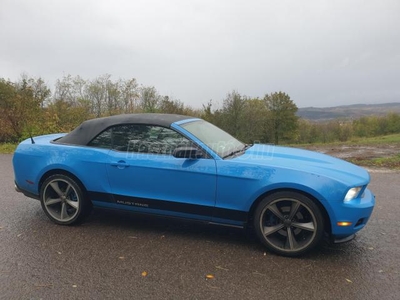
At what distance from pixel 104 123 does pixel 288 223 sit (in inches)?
103

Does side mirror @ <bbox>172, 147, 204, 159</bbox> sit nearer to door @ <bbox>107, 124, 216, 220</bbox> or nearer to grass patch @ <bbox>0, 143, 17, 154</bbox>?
door @ <bbox>107, 124, 216, 220</bbox>

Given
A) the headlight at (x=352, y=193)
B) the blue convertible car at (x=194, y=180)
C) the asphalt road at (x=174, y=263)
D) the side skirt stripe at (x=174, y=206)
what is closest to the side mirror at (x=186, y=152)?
the blue convertible car at (x=194, y=180)

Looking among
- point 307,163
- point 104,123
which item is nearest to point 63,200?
point 104,123

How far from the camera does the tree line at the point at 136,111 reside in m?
15.1

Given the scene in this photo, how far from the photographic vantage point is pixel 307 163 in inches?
144

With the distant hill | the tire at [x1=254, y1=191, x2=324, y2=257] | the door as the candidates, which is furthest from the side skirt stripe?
the distant hill

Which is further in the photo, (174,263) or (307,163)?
(307,163)

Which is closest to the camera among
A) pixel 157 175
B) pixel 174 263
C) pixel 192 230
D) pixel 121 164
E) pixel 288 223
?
pixel 174 263

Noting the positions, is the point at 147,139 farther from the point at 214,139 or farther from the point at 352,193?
the point at 352,193

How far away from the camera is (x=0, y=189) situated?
6039 mm

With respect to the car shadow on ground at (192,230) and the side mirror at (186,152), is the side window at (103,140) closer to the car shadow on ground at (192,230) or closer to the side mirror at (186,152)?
the car shadow on ground at (192,230)

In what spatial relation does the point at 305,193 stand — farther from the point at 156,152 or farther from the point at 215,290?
the point at 156,152

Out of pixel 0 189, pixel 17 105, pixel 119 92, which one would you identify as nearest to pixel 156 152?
pixel 0 189

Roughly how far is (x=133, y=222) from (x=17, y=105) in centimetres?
1318
